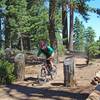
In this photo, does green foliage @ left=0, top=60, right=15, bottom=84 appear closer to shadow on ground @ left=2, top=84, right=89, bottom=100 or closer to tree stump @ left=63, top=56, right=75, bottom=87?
shadow on ground @ left=2, top=84, right=89, bottom=100

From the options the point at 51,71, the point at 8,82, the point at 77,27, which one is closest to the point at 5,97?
the point at 8,82

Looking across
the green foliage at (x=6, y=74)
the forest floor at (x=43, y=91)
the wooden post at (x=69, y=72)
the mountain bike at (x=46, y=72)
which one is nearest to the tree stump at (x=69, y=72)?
the wooden post at (x=69, y=72)

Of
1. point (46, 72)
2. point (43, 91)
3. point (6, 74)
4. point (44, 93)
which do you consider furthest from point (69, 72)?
point (6, 74)

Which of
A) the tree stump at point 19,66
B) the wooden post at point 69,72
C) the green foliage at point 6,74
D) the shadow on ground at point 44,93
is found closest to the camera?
the shadow on ground at point 44,93

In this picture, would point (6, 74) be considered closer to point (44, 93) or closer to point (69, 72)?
point (69, 72)

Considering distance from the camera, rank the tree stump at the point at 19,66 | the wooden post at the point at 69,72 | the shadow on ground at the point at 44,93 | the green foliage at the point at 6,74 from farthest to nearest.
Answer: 1. the tree stump at the point at 19,66
2. the green foliage at the point at 6,74
3. the wooden post at the point at 69,72
4. the shadow on ground at the point at 44,93

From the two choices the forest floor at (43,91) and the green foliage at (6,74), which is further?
the green foliage at (6,74)

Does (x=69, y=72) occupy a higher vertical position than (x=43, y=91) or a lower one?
higher

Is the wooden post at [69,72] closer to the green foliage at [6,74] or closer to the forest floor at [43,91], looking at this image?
the forest floor at [43,91]

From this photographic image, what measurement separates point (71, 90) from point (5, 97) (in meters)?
2.49

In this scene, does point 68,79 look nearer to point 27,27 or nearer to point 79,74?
point 79,74

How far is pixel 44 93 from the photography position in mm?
11641

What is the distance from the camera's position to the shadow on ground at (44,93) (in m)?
10.9

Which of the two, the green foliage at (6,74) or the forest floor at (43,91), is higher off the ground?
the green foliage at (6,74)
